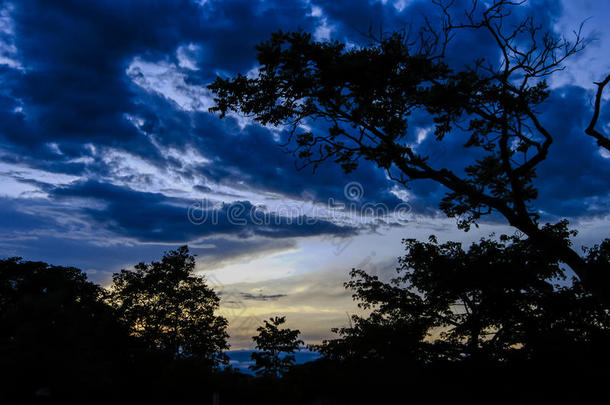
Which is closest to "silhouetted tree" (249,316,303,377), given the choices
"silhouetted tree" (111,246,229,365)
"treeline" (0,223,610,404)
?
"treeline" (0,223,610,404)

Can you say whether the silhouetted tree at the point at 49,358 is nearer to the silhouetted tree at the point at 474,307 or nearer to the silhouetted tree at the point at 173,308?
the silhouetted tree at the point at 173,308

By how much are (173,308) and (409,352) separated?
72.8ft

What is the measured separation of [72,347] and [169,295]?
447 inches

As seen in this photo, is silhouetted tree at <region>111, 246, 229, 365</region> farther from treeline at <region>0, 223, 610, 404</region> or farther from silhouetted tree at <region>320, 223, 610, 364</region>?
silhouetted tree at <region>320, 223, 610, 364</region>

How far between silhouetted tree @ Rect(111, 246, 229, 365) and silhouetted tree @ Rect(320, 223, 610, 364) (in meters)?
16.0

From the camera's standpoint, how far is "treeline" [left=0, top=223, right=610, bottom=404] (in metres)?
13.2

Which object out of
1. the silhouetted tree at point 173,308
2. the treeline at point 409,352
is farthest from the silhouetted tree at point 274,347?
the silhouetted tree at point 173,308

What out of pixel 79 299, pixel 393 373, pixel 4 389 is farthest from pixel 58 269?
pixel 393 373

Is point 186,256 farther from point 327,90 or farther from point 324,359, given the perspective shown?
point 327,90

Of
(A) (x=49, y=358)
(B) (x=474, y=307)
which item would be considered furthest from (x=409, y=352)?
(A) (x=49, y=358)

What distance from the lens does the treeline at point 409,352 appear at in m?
13.2

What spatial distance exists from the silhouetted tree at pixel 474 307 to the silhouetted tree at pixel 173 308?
16029 millimetres

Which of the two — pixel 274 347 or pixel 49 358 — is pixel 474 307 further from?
pixel 49 358

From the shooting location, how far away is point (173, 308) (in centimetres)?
3250
